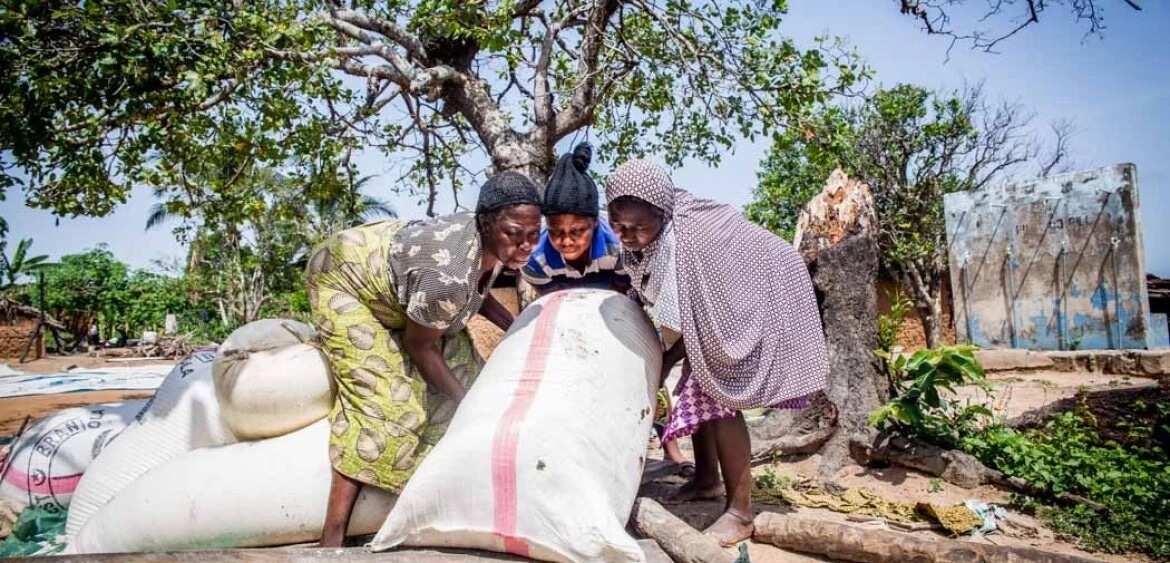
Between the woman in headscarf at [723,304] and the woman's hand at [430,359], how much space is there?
769 mm

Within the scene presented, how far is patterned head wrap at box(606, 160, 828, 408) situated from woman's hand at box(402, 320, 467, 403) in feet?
2.53

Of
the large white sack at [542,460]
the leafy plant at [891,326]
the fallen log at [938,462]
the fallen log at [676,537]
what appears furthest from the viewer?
the leafy plant at [891,326]

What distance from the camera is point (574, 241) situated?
2.71 m

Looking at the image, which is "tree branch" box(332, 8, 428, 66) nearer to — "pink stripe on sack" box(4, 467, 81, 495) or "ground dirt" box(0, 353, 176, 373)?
"pink stripe on sack" box(4, 467, 81, 495)

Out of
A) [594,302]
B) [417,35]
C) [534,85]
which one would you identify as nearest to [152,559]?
[594,302]

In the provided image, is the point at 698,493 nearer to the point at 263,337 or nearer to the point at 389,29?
the point at 263,337

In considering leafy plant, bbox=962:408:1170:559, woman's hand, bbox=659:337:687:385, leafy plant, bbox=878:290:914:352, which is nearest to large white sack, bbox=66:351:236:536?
woman's hand, bbox=659:337:687:385

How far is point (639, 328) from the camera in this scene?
2512mm

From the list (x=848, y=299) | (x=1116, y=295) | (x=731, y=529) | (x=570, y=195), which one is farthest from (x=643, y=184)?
(x=1116, y=295)

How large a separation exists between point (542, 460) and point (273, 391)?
1.16 meters

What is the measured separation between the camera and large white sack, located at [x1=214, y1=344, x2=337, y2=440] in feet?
8.20

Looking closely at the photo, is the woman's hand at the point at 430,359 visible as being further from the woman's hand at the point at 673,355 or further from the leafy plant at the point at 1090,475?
the leafy plant at the point at 1090,475

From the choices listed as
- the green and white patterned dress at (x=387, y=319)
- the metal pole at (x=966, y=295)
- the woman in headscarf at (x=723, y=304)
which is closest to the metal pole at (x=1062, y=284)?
the metal pole at (x=966, y=295)

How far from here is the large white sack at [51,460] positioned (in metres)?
3.09
